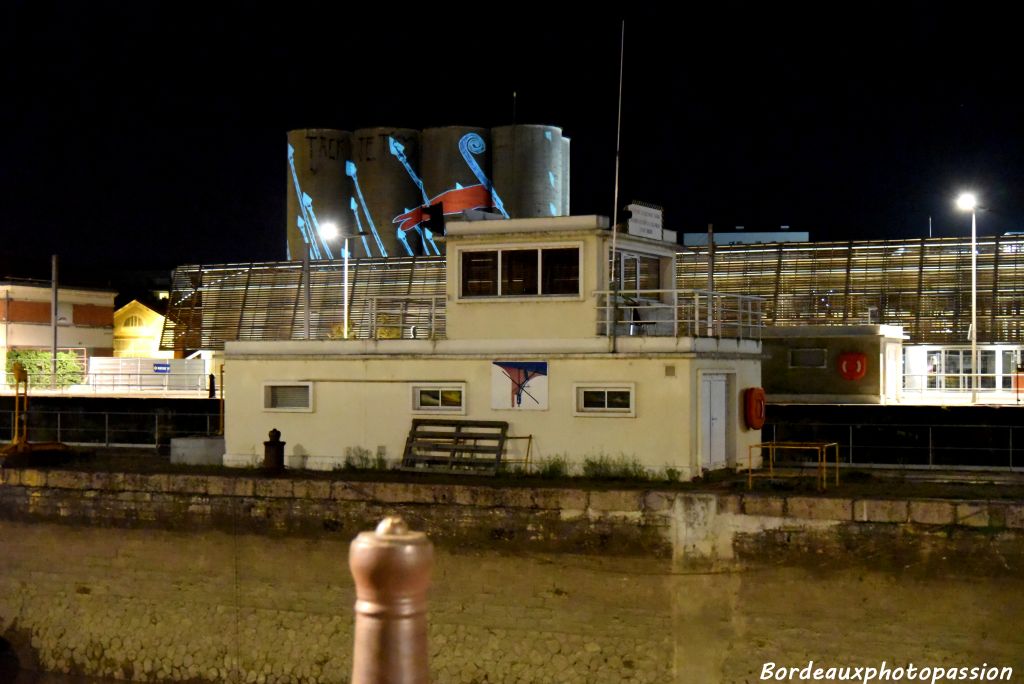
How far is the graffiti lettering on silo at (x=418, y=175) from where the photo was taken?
7356 cm

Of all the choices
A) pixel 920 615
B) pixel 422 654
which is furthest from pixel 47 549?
pixel 422 654

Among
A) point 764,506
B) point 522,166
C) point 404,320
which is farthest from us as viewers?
point 522,166

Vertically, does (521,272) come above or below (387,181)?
below

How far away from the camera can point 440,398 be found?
21.0 metres

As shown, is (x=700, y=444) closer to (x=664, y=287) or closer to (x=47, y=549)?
(x=664, y=287)

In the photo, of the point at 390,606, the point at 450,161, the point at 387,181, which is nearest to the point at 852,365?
the point at 390,606

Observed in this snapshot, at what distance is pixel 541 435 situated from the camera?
798 inches

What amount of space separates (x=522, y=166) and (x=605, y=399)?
55455 millimetres

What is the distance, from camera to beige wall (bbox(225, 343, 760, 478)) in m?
19.5

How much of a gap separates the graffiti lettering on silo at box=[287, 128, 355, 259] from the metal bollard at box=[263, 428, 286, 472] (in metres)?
55.2

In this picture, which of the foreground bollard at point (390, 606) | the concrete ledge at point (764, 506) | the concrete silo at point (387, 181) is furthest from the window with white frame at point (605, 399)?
the concrete silo at point (387, 181)

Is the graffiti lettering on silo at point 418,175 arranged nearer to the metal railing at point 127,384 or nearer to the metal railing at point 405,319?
the metal railing at point 405,319

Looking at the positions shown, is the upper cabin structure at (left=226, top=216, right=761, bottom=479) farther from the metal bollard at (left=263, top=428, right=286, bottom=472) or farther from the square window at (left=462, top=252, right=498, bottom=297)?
the metal bollard at (left=263, top=428, right=286, bottom=472)

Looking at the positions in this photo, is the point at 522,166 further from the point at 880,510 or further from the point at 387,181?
the point at 880,510
